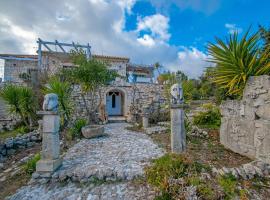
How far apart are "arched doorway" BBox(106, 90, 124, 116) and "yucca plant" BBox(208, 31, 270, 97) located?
10415mm

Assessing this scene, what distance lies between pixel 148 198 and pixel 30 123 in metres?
8.35

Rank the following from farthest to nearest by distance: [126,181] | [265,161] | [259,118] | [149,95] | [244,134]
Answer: [149,95]
[244,134]
[259,118]
[265,161]
[126,181]

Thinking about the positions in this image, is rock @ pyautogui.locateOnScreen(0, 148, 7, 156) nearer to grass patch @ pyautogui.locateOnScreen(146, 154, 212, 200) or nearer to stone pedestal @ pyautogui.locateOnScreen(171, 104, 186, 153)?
grass patch @ pyautogui.locateOnScreen(146, 154, 212, 200)

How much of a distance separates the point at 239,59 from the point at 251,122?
1.81 m

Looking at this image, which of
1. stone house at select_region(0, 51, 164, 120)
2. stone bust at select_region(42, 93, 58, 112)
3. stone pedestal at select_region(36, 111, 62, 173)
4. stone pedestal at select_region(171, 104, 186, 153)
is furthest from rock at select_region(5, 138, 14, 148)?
stone pedestal at select_region(171, 104, 186, 153)

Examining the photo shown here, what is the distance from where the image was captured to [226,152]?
518 cm

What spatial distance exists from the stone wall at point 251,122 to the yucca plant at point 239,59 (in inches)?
13.2

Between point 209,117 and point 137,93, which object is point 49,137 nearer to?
point 209,117

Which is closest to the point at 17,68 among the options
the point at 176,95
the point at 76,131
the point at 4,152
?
the point at 4,152

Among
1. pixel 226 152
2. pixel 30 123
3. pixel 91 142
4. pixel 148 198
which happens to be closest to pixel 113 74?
pixel 91 142

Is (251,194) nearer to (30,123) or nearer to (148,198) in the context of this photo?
(148,198)

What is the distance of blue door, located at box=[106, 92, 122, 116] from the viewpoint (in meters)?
14.9

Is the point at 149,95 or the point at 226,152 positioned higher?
the point at 149,95

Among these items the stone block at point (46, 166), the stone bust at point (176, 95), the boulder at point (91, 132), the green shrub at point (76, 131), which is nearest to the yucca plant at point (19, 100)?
the green shrub at point (76, 131)
